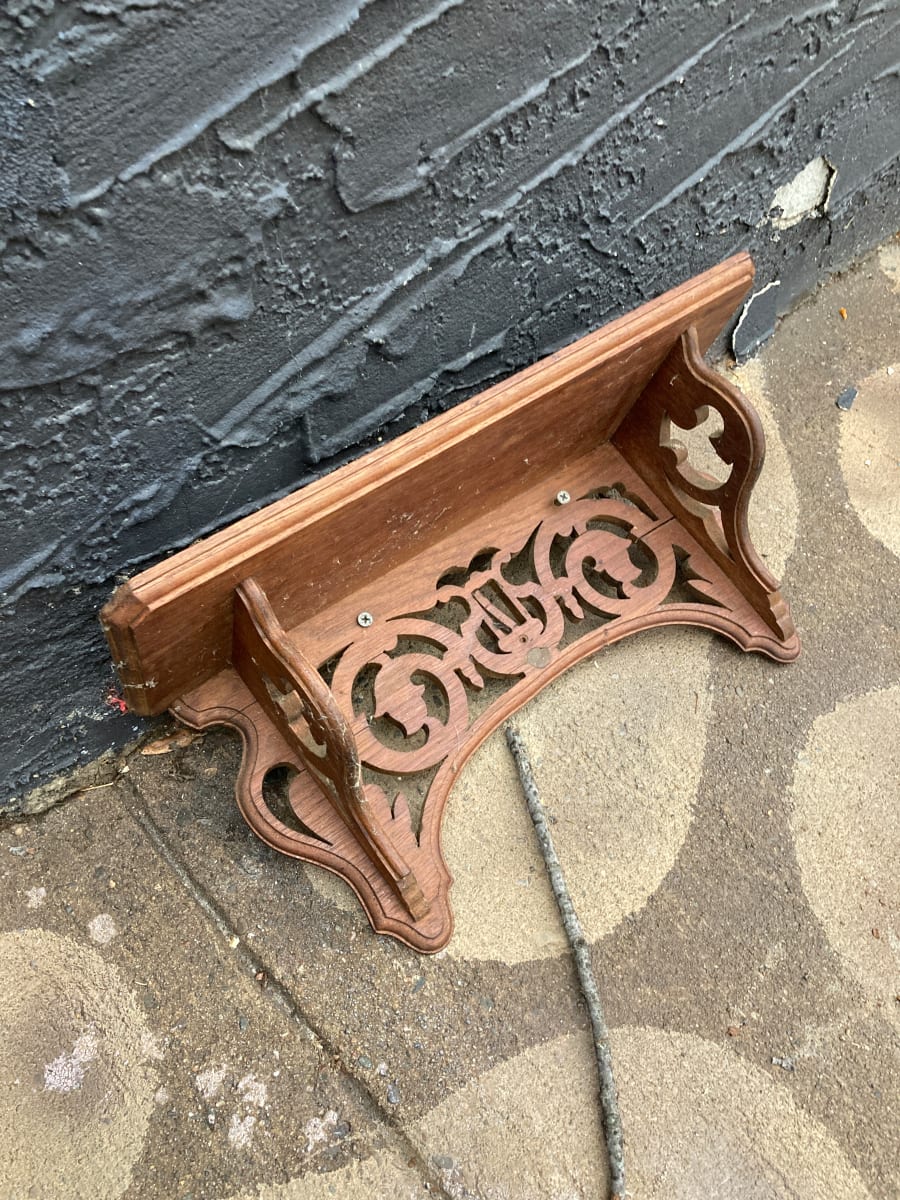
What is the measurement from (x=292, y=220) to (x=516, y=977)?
90 centimetres

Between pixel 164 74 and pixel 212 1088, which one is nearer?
pixel 164 74

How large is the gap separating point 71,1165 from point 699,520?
1.12 metres

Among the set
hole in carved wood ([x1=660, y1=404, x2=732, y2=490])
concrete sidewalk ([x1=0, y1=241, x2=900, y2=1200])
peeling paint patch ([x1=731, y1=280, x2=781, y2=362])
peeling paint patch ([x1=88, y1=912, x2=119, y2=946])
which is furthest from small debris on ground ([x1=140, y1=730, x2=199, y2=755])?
peeling paint patch ([x1=731, y1=280, x2=781, y2=362])

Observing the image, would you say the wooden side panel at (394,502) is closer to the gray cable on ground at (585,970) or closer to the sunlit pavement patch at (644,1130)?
the gray cable on ground at (585,970)

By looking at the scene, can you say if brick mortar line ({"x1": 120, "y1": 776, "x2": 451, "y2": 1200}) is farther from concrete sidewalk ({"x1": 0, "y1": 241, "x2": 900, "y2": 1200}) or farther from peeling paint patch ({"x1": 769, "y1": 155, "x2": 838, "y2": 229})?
peeling paint patch ({"x1": 769, "y1": 155, "x2": 838, "y2": 229})

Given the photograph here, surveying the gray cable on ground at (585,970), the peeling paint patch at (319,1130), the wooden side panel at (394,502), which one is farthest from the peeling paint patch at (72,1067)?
the gray cable on ground at (585,970)

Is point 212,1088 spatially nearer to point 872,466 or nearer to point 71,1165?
point 71,1165

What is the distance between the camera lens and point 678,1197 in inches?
43.9

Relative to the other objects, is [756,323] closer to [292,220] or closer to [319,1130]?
[292,220]

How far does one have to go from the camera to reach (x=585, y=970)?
1.21 metres

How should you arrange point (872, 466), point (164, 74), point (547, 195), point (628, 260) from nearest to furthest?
point (164, 74) → point (547, 195) → point (628, 260) → point (872, 466)

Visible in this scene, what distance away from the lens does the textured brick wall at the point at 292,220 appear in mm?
831

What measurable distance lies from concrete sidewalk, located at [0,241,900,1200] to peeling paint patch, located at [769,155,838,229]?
0.75 metres

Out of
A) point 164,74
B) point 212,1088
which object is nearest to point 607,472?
point 164,74
